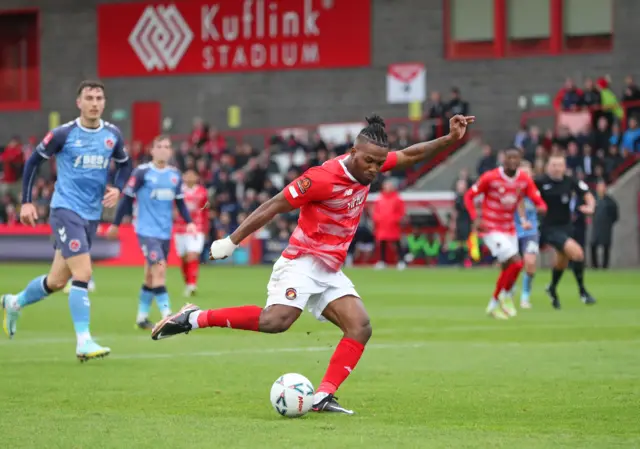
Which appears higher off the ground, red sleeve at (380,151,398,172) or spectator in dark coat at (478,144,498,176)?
red sleeve at (380,151,398,172)

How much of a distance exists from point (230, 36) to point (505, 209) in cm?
2737

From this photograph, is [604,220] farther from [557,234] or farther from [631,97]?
→ [557,234]

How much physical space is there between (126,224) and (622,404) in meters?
30.9

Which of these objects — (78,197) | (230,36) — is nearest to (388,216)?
(230,36)

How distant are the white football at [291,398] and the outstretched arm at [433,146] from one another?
68.9 inches

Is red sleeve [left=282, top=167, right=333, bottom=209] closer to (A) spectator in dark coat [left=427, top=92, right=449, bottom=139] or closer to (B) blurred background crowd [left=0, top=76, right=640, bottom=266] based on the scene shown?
(B) blurred background crowd [left=0, top=76, right=640, bottom=266]

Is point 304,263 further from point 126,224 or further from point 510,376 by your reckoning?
point 126,224

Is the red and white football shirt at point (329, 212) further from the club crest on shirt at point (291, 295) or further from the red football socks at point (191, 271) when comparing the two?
the red football socks at point (191, 271)

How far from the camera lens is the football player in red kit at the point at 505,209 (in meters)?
18.4

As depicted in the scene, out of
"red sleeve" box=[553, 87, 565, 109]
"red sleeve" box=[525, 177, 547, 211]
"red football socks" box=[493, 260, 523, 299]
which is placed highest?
"red sleeve" box=[553, 87, 565, 109]

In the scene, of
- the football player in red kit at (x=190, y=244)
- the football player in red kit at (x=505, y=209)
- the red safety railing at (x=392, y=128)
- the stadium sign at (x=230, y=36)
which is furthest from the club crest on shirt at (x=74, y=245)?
the stadium sign at (x=230, y=36)

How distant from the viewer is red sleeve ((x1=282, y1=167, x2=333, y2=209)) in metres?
8.90

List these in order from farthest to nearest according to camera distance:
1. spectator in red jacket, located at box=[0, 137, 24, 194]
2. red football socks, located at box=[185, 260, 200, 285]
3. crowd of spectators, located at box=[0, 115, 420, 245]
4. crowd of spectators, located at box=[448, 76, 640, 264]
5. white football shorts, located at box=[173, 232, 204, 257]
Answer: spectator in red jacket, located at box=[0, 137, 24, 194], crowd of spectators, located at box=[0, 115, 420, 245], crowd of spectators, located at box=[448, 76, 640, 264], red football socks, located at box=[185, 260, 200, 285], white football shorts, located at box=[173, 232, 204, 257]

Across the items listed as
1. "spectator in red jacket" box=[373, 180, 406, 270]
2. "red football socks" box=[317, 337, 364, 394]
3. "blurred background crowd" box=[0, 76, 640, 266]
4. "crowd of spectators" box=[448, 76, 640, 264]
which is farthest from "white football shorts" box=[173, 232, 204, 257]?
"red football socks" box=[317, 337, 364, 394]
